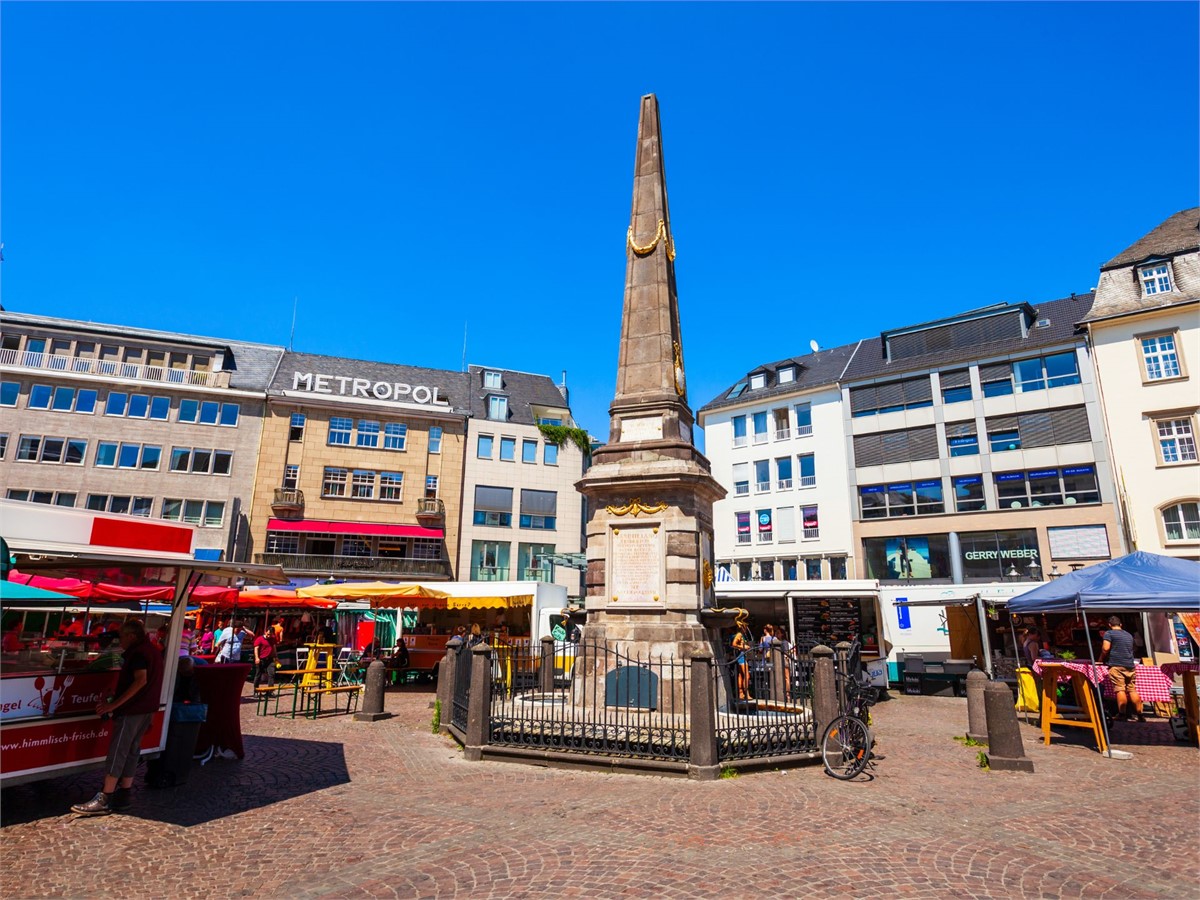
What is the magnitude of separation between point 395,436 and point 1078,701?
3376 centimetres

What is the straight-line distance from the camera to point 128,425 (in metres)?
34.7

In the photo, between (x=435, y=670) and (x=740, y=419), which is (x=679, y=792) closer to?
(x=435, y=670)

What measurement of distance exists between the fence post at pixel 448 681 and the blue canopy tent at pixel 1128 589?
9.78 metres

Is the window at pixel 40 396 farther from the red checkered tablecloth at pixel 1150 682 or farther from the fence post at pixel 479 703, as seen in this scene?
the red checkered tablecloth at pixel 1150 682

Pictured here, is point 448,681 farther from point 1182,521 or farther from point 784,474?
point 1182,521

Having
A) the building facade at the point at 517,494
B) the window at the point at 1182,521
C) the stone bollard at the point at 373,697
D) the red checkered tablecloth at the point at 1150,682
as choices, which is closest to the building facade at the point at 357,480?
the building facade at the point at 517,494

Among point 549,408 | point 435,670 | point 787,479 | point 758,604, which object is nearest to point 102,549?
point 435,670

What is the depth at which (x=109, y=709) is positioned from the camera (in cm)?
661

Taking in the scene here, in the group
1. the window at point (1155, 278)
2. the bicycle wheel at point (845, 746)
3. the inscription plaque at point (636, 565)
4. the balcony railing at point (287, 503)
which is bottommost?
the bicycle wheel at point (845, 746)

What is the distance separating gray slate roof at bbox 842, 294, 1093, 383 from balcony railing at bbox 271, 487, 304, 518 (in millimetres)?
29330

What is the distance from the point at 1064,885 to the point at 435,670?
19.2 metres

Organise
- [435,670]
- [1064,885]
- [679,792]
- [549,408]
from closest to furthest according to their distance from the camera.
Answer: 1. [1064,885]
2. [679,792]
3. [435,670]
4. [549,408]

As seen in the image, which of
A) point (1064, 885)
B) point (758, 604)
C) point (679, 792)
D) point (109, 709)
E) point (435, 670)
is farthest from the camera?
point (758, 604)

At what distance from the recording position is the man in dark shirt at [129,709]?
21.8 feet
